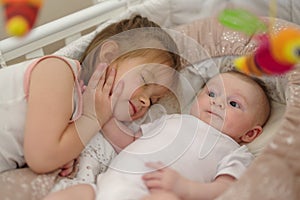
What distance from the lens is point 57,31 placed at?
1.07 meters

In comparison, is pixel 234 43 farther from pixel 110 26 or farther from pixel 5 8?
pixel 5 8

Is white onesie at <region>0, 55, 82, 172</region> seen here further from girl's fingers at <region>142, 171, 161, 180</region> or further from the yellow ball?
the yellow ball

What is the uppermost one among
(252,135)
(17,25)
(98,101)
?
(17,25)

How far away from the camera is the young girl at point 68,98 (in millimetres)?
831

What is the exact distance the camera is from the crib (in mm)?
968

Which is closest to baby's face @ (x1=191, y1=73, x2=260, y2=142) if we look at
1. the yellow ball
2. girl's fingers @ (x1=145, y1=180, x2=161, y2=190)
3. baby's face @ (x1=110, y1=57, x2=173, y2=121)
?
baby's face @ (x1=110, y1=57, x2=173, y2=121)

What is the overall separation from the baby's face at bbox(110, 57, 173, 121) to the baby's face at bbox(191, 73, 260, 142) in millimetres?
112

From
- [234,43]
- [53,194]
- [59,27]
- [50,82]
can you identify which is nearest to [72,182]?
[53,194]

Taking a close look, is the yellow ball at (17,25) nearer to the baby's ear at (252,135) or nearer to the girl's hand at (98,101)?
the girl's hand at (98,101)

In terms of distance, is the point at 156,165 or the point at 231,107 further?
the point at 231,107

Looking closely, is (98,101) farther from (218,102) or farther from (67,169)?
(218,102)

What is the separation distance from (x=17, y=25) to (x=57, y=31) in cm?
71

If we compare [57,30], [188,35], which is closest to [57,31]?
[57,30]

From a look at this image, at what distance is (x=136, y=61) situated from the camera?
93cm
